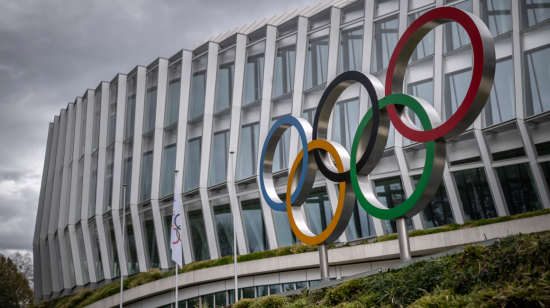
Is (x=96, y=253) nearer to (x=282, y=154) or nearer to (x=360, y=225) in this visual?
(x=282, y=154)

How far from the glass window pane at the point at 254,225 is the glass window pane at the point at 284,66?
7.11 meters

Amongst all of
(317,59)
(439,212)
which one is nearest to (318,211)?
(439,212)

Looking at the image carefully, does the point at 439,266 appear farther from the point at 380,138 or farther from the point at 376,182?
the point at 376,182

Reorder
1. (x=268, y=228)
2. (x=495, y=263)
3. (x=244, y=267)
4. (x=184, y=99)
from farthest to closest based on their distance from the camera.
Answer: (x=184, y=99) < (x=268, y=228) < (x=244, y=267) < (x=495, y=263)

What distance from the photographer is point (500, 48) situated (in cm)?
2284

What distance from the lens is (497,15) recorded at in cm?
2308

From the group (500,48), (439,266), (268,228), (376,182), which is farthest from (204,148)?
(439,266)

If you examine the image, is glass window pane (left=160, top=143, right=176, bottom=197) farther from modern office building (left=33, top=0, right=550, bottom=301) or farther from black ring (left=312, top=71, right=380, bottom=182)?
black ring (left=312, top=71, right=380, bottom=182)

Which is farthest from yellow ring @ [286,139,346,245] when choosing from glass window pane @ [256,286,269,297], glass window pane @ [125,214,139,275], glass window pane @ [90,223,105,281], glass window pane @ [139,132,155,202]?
glass window pane @ [90,223,105,281]

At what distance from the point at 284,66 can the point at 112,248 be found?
1905 cm

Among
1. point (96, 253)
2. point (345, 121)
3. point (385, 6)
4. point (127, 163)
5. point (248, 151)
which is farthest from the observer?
point (96, 253)

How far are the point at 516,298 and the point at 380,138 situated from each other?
6.36 m

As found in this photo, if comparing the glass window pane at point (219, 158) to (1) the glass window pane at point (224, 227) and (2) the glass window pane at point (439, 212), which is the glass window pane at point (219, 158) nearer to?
(1) the glass window pane at point (224, 227)

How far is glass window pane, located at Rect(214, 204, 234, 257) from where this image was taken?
29062 millimetres
